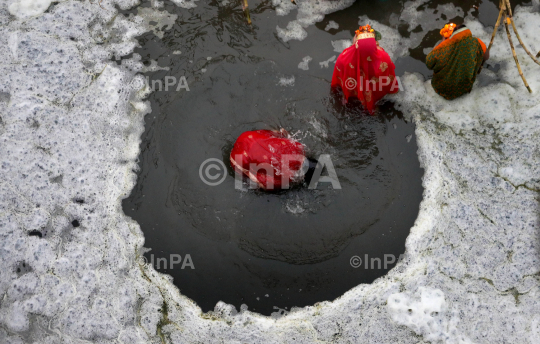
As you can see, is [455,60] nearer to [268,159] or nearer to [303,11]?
[303,11]

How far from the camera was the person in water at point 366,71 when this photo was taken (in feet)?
8.49

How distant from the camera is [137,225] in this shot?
2.97m

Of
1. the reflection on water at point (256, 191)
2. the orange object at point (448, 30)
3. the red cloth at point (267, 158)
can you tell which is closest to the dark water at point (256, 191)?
the reflection on water at point (256, 191)

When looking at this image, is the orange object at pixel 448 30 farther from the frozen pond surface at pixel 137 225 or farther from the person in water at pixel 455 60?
the frozen pond surface at pixel 137 225

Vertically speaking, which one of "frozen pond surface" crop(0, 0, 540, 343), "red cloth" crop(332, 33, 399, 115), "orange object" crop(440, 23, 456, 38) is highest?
"orange object" crop(440, 23, 456, 38)

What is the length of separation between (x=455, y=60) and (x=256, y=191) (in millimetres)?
1764

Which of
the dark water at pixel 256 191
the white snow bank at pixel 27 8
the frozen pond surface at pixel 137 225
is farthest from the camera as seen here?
the white snow bank at pixel 27 8

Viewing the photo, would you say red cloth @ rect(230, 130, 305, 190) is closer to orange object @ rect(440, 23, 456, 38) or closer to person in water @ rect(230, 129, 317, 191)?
person in water @ rect(230, 129, 317, 191)

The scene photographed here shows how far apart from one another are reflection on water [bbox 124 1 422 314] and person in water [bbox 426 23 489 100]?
44cm

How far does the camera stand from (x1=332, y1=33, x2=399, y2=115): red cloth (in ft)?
8.53

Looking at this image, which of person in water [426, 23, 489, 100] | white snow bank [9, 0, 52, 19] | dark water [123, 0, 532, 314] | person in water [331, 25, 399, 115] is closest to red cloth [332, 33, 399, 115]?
person in water [331, 25, 399, 115]

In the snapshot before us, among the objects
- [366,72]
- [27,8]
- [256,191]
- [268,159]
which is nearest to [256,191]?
[256,191]

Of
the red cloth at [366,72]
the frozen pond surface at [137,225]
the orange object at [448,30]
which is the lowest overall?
the frozen pond surface at [137,225]

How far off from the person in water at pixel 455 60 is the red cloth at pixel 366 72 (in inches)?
12.3
